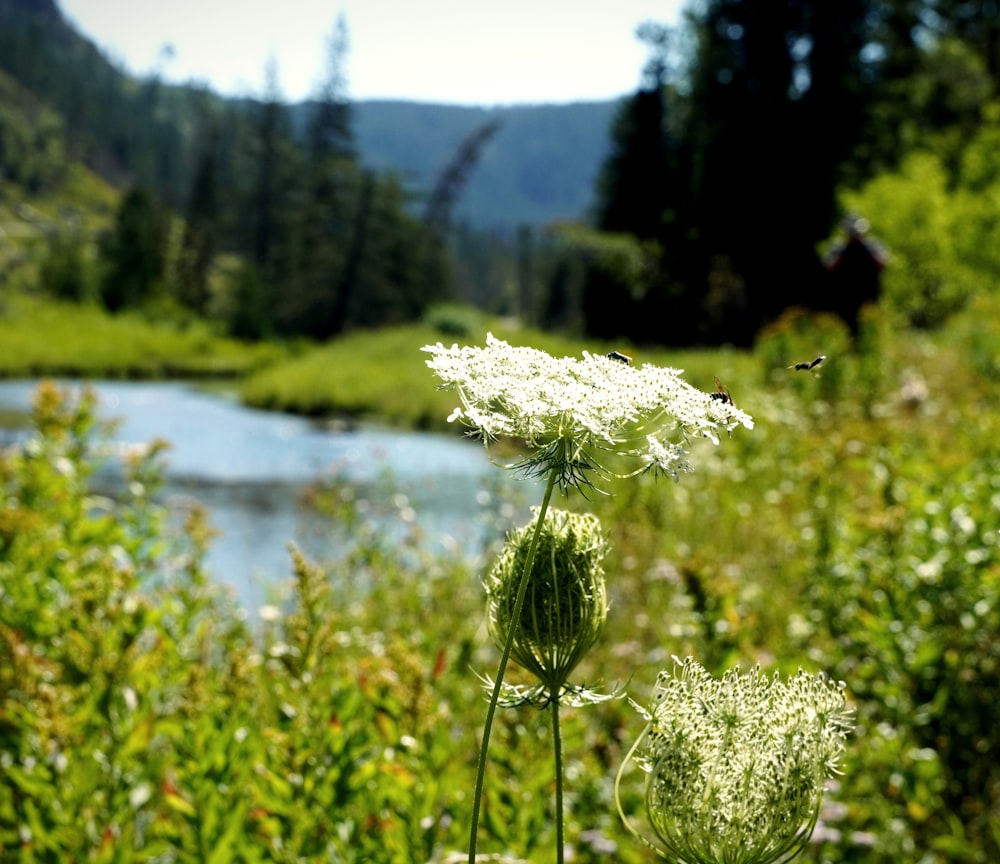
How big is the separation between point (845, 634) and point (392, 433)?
19.7m

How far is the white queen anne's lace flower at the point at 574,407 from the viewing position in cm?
107

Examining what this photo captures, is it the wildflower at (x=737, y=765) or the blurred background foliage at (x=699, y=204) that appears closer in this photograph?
the wildflower at (x=737, y=765)

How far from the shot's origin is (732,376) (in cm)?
1648

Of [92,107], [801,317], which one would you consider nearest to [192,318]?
[801,317]

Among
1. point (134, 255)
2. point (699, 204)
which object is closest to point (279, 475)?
point (699, 204)

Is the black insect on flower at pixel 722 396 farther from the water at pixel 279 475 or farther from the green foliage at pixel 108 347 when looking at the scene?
the green foliage at pixel 108 347

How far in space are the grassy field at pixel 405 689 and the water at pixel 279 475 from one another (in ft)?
3.33

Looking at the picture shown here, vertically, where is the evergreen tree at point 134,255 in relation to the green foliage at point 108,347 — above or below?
above

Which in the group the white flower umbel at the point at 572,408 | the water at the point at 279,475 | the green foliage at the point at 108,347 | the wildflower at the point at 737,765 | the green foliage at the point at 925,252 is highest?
the green foliage at the point at 925,252

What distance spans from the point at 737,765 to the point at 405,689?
1462mm

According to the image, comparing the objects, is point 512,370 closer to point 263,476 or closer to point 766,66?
point 263,476

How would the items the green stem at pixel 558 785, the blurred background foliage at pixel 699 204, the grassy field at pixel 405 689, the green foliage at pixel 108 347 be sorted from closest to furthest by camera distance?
1. the green stem at pixel 558 785
2. the grassy field at pixel 405 689
3. the blurred background foliage at pixel 699 204
4. the green foliage at pixel 108 347

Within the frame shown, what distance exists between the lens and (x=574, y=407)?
3.47 feet

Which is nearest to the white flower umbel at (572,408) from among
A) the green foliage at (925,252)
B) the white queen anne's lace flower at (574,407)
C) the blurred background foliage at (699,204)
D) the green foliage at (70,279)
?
the white queen anne's lace flower at (574,407)
